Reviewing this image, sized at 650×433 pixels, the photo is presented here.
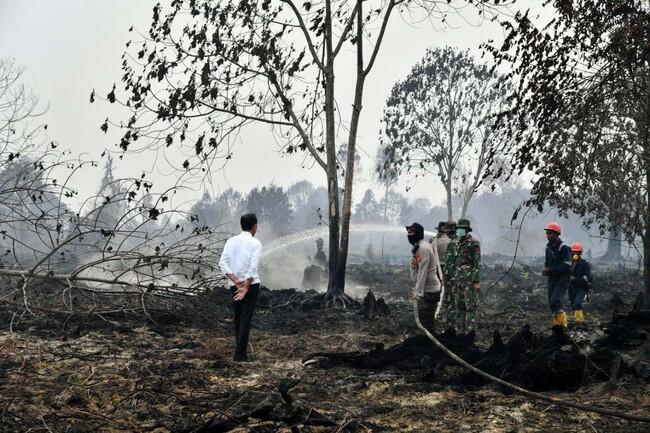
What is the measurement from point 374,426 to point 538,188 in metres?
3.35

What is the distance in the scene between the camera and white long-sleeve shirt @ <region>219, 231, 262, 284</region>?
649 centimetres

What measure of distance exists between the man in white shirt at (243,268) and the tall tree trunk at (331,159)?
19.0 feet

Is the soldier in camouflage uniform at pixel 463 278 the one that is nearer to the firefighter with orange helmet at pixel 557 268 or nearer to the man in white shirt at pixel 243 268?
the firefighter with orange helmet at pixel 557 268

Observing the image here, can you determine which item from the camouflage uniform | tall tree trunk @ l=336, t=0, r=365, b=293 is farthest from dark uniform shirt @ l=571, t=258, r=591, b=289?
tall tree trunk @ l=336, t=0, r=365, b=293

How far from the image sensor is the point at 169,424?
4184mm

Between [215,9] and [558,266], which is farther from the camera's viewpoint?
[215,9]

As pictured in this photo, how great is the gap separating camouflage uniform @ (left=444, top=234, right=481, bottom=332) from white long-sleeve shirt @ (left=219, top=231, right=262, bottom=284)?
133 inches

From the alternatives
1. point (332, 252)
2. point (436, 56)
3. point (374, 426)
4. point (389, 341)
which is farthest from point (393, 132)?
point (374, 426)

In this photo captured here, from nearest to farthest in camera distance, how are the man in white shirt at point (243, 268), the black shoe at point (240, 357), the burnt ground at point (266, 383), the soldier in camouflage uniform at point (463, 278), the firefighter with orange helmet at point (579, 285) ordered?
the burnt ground at point (266, 383) → the man in white shirt at point (243, 268) → the black shoe at point (240, 357) → the soldier in camouflage uniform at point (463, 278) → the firefighter with orange helmet at point (579, 285)

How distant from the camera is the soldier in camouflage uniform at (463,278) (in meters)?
8.19

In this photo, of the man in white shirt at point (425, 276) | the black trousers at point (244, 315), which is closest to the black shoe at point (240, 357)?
the black trousers at point (244, 315)

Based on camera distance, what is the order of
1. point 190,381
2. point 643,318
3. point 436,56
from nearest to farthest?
point 190,381 → point 643,318 → point 436,56

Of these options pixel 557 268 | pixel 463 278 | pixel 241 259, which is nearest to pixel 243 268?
pixel 241 259

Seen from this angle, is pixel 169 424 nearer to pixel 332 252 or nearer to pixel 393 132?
pixel 332 252
